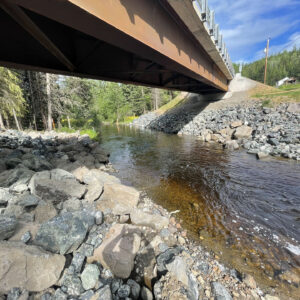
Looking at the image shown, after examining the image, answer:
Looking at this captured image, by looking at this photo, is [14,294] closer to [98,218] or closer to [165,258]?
[98,218]

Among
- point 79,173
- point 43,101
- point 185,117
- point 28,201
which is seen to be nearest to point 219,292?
point 28,201

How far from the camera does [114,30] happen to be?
3.11 meters

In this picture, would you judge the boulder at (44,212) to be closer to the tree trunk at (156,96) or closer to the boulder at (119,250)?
the boulder at (119,250)

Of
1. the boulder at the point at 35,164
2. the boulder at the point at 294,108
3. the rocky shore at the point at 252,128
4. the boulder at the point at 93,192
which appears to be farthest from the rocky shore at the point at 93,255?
the boulder at the point at 294,108

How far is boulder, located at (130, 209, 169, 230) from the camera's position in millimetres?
3172

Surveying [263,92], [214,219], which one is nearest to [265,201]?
[214,219]

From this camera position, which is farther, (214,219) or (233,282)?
(214,219)

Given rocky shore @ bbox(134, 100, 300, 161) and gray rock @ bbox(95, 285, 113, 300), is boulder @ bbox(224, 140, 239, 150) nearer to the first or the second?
rocky shore @ bbox(134, 100, 300, 161)

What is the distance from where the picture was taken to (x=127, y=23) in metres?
3.34

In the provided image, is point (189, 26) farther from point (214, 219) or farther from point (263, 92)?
point (263, 92)

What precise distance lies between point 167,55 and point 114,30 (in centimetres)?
238

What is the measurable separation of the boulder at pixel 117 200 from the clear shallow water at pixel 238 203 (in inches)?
39.5

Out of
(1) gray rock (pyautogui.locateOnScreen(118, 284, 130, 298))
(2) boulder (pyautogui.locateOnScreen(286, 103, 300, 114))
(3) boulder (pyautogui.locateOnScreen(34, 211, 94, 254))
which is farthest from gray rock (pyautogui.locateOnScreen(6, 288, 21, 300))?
(2) boulder (pyautogui.locateOnScreen(286, 103, 300, 114))

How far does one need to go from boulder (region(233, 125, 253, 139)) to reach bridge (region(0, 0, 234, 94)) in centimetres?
639
